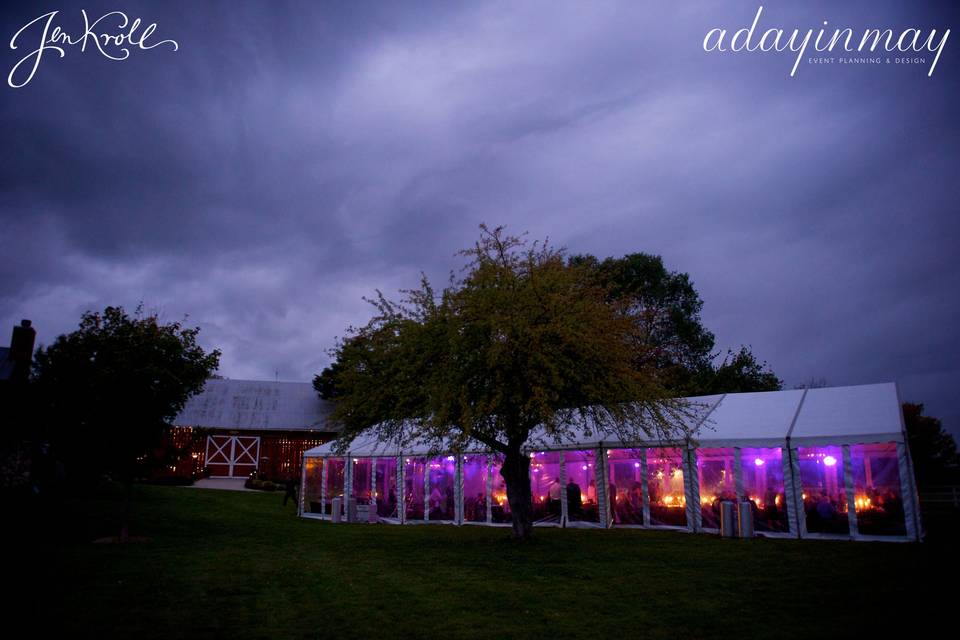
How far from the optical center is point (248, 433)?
3988cm

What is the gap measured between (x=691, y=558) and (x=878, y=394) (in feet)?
28.3

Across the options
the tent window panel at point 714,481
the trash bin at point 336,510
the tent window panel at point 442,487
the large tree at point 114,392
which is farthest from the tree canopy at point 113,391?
the tent window panel at point 714,481

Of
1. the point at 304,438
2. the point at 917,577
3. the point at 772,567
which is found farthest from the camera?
the point at 304,438

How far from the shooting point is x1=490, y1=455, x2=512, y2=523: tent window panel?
20.3m

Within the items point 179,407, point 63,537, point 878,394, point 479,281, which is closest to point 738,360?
point 878,394

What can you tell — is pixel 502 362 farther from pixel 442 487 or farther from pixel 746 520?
pixel 442 487

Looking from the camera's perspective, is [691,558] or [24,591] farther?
[691,558]

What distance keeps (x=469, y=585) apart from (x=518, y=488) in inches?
263

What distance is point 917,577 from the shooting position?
928 cm

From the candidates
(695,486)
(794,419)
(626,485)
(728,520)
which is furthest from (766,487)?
(626,485)

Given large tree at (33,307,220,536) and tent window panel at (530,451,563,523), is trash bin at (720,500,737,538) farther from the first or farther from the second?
large tree at (33,307,220,536)

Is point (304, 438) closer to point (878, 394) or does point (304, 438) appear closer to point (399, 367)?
point (399, 367)

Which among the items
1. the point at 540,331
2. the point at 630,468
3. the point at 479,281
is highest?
the point at 479,281

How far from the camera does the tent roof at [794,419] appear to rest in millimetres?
15148
